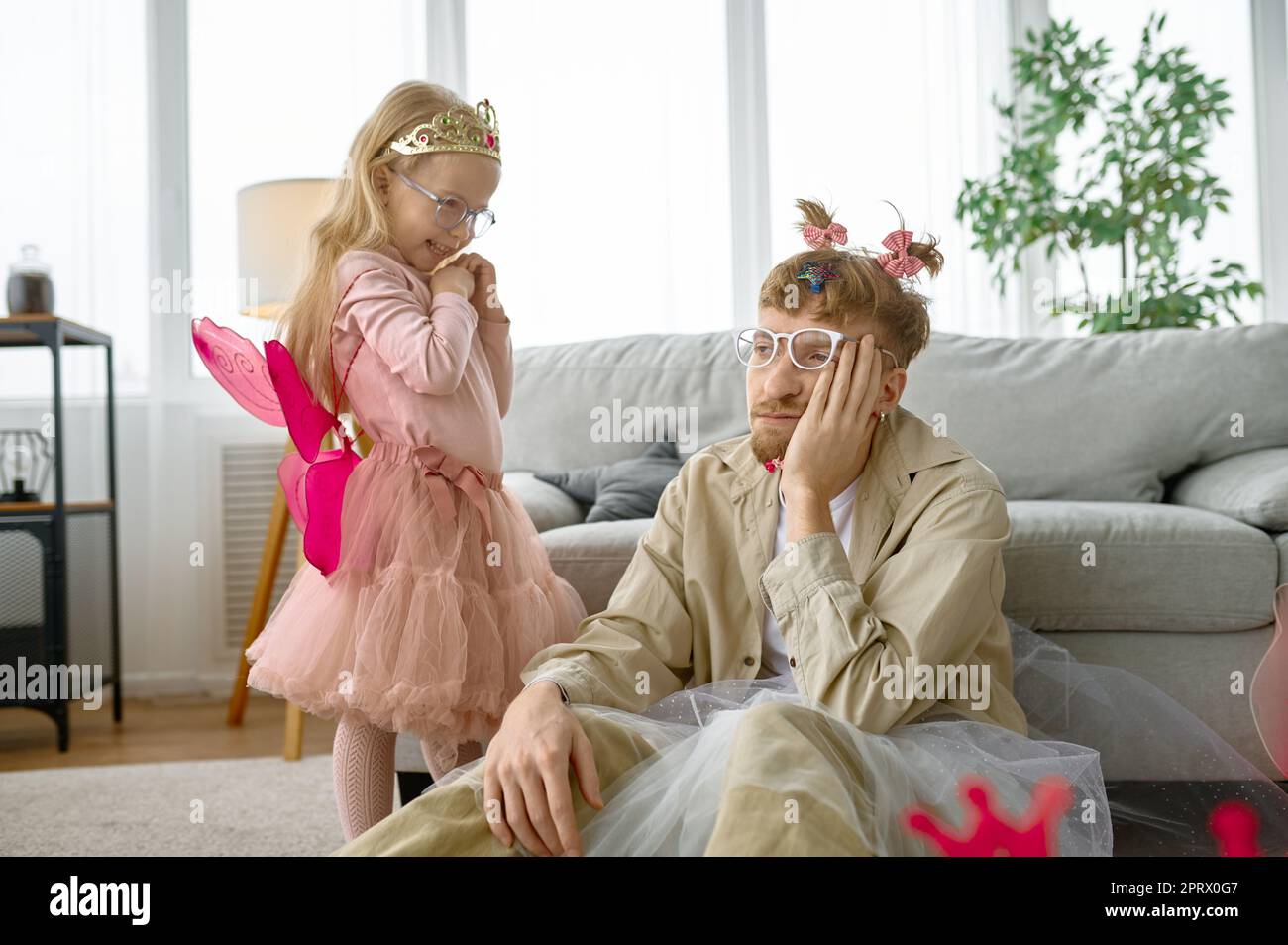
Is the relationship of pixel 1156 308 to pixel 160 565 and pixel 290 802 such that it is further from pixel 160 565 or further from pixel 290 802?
pixel 160 565

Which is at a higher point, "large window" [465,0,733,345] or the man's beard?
"large window" [465,0,733,345]

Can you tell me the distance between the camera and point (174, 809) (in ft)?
7.27

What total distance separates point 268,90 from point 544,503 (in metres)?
2.16

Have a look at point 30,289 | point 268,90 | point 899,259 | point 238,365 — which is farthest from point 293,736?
point 268,90

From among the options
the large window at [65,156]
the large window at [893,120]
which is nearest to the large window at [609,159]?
the large window at [893,120]

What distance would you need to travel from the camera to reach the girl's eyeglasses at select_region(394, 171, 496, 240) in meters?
1.55

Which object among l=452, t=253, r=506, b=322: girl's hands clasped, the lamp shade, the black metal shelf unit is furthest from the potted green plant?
the black metal shelf unit

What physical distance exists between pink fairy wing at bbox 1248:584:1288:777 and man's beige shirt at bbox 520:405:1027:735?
79cm

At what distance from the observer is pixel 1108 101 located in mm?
3377

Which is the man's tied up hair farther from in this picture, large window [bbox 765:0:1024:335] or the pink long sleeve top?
large window [bbox 765:0:1024:335]

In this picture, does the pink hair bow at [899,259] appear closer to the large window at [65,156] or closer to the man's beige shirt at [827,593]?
the man's beige shirt at [827,593]

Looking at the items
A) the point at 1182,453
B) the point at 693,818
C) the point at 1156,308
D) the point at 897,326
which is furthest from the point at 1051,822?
the point at 1156,308

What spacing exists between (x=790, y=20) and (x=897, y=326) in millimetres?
2705

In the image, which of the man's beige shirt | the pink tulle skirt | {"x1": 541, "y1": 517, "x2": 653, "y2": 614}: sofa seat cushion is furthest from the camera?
{"x1": 541, "y1": 517, "x2": 653, "y2": 614}: sofa seat cushion
